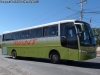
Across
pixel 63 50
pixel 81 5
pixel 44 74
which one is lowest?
pixel 44 74

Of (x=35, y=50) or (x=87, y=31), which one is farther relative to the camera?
(x=35, y=50)

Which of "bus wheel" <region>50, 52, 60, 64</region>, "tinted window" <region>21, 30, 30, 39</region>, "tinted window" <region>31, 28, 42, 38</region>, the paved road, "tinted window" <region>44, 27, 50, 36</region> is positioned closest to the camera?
the paved road

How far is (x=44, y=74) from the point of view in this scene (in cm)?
1148

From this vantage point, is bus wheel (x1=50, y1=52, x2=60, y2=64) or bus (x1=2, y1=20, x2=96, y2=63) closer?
bus (x1=2, y1=20, x2=96, y2=63)

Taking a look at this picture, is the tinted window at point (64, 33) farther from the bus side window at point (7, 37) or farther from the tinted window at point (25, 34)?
the bus side window at point (7, 37)

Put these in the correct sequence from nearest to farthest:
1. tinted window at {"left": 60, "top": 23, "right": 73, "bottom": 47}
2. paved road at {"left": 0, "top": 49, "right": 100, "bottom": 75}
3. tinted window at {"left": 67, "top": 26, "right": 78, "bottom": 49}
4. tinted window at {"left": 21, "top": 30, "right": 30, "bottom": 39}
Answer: paved road at {"left": 0, "top": 49, "right": 100, "bottom": 75}, tinted window at {"left": 67, "top": 26, "right": 78, "bottom": 49}, tinted window at {"left": 60, "top": 23, "right": 73, "bottom": 47}, tinted window at {"left": 21, "top": 30, "right": 30, "bottom": 39}

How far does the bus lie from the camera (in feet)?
48.1

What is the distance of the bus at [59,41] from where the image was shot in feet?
48.1

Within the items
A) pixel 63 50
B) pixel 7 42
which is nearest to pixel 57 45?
pixel 63 50

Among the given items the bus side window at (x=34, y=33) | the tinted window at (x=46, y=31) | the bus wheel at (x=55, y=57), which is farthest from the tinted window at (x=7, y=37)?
the bus wheel at (x=55, y=57)

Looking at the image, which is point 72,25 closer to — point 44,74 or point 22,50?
point 44,74

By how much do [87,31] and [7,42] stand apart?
12.1 metres

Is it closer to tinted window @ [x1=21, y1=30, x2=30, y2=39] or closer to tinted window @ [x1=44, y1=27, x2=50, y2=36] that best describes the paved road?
tinted window @ [x1=44, y1=27, x2=50, y2=36]

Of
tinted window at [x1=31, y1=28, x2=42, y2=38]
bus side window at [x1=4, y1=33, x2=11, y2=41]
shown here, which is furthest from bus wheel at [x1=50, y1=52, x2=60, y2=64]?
bus side window at [x1=4, y1=33, x2=11, y2=41]
